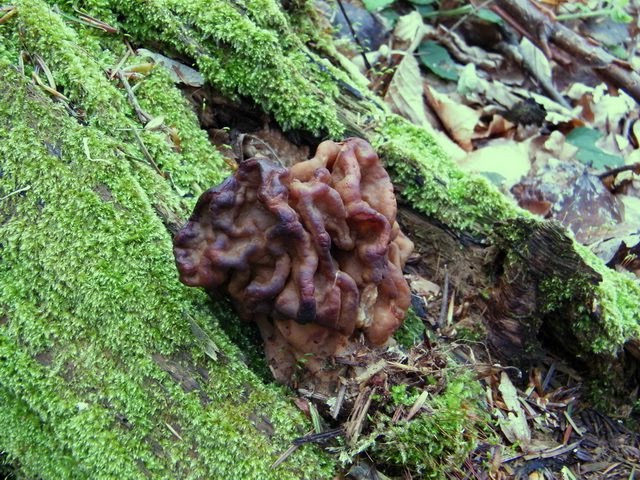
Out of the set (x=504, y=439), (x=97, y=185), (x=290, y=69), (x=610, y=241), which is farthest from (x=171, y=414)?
(x=610, y=241)

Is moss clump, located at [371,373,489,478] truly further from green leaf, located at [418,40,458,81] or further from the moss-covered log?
green leaf, located at [418,40,458,81]

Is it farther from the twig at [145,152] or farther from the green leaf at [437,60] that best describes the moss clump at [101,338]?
the green leaf at [437,60]

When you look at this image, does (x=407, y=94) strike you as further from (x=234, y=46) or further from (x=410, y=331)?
(x=410, y=331)

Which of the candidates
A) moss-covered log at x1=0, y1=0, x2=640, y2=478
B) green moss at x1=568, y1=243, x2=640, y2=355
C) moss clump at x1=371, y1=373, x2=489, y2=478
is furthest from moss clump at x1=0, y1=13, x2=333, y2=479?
green moss at x1=568, y1=243, x2=640, y2=355

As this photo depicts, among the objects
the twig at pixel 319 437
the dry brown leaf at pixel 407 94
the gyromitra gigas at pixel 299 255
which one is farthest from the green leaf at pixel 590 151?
the twig at pixel 319 437

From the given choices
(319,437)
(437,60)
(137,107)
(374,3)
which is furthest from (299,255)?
(437,60)
